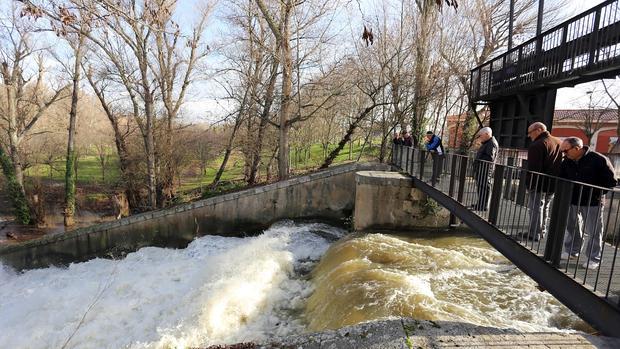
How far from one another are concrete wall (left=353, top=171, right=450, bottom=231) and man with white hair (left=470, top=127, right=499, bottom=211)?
12.1 ft

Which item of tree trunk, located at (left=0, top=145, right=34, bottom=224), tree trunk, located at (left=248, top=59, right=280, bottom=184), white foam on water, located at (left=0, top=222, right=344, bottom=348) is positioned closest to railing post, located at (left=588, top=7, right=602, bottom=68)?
white foam on water, located at (left=0, top=222, right=344, bottom=348)

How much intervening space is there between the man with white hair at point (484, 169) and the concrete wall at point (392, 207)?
3684mm

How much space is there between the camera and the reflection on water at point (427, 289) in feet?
16.7

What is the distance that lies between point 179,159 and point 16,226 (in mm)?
8800

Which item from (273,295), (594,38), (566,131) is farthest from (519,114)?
(566,131)

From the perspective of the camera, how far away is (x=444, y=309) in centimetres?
513

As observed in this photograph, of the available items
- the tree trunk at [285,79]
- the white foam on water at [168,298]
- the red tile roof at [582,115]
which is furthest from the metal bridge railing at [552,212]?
the red tile roof at [582,115]

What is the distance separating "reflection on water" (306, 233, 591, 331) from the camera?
5.09 metres

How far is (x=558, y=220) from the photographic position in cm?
387

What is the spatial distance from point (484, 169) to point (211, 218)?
379 inches

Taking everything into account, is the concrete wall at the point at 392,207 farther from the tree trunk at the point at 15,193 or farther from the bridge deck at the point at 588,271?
the tree trunk at the point at 15,193

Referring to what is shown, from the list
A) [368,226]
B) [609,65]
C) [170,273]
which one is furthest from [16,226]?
[609,65]

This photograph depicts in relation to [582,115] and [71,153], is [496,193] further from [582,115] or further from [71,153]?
[582,115]

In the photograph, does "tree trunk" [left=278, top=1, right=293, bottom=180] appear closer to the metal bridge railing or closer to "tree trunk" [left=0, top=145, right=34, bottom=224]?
the metal bridge railing
